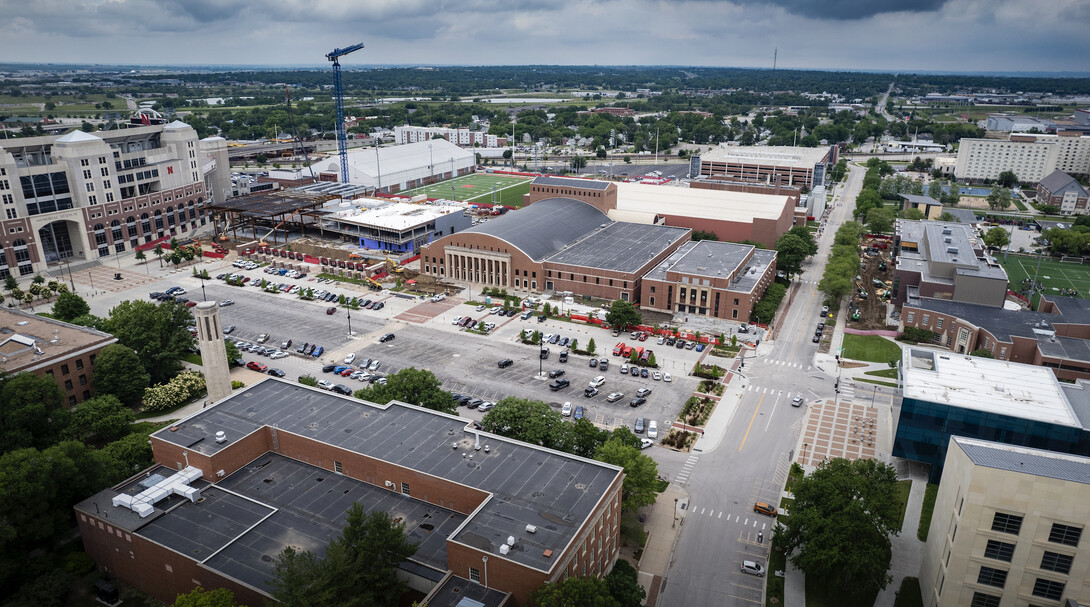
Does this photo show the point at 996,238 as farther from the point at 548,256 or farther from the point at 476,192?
the point at 476,192

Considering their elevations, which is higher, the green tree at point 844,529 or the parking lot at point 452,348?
the green tree at point 844,529

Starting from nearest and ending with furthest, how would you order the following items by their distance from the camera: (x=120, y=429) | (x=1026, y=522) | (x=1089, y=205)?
(x=1026, y=522) → (x=120, y=429) → (x=1089, y=205)

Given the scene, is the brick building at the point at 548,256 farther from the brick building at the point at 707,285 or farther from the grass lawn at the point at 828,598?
the grass lawn at the point at 828,598

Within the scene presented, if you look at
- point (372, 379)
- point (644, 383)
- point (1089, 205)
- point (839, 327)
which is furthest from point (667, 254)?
point (1089, 205)

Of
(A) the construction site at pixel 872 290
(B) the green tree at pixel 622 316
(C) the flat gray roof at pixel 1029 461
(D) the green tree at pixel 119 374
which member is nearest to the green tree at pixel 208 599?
(D) the green tree at pixel 119 374

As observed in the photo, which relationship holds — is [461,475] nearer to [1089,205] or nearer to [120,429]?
[120,429]

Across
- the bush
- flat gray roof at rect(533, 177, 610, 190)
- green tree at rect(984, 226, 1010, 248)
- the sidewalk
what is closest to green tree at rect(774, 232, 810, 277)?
flat gray roof at rect(533, 177, 610, 190)

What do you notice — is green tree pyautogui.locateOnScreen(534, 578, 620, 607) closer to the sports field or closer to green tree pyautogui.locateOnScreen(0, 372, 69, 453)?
green tree pyautogui.locateOnScreen(0, 372, 69, 453)
